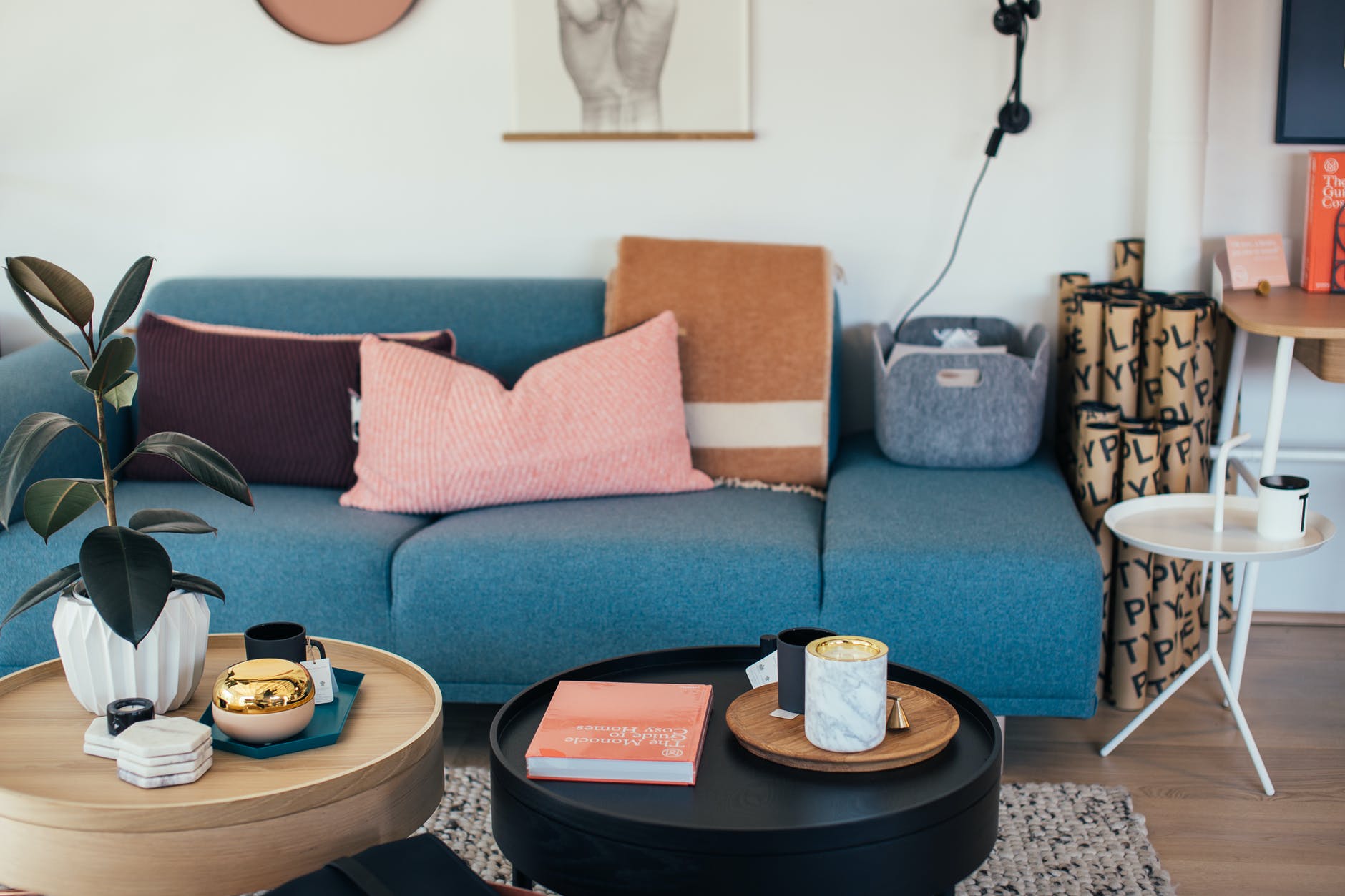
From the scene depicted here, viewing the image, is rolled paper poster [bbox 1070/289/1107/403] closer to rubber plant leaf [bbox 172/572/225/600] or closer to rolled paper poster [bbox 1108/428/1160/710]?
rolled paper poster [bbox 1108/428/1160/710]

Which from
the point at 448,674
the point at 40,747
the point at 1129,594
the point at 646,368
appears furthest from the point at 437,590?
the point at 1129,594

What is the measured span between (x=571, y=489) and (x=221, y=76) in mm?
1402

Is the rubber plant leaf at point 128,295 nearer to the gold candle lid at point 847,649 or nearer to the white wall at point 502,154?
the gold candle lid at point 847,649

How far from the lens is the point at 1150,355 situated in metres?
2.50

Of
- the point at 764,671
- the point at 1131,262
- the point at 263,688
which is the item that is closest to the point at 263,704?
the point at 263,688

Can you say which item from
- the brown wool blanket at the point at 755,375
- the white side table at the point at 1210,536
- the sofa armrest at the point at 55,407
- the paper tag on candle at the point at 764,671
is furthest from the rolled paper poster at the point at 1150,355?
the sofa armrest at the point at 55,407

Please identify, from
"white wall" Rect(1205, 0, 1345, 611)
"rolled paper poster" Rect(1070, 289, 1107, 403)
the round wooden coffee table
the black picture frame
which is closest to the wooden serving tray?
the round wooden coffee table

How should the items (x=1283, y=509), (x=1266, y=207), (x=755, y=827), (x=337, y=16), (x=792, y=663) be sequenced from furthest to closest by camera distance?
(x=337, y=16)
(x=1266, y=207)
(x=1283, y=509)
(x=792, y=663)
(x=755, y=827)

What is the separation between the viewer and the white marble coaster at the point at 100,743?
1394 mm

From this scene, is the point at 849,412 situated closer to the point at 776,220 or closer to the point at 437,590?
the point at 776,220

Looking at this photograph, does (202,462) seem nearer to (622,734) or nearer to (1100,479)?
(622,734)

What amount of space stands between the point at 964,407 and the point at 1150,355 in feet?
1.24

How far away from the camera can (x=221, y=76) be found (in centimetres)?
296

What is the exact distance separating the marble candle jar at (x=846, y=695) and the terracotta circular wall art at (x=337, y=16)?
2.09m
